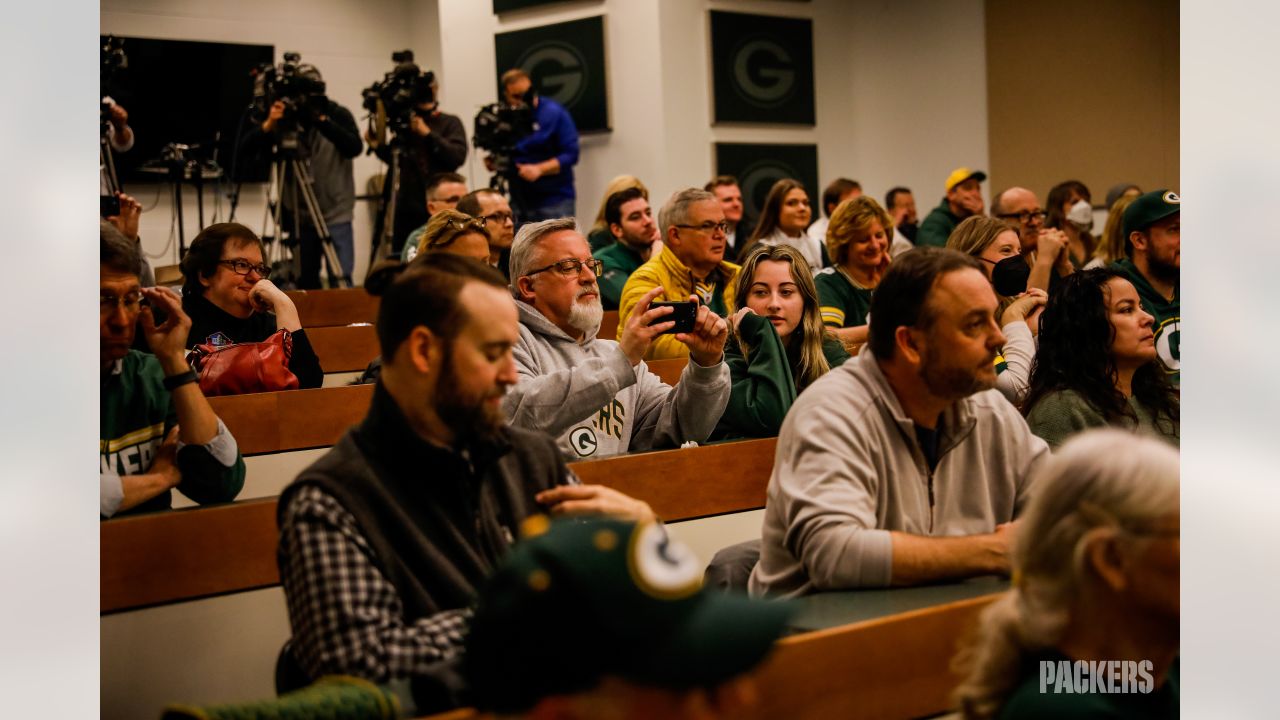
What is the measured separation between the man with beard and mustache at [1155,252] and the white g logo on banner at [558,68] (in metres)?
4.12

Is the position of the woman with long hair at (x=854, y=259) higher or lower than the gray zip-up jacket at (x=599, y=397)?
higher

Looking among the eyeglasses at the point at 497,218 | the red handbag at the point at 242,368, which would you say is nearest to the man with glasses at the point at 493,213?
the eyeglasses at the point at 497,218

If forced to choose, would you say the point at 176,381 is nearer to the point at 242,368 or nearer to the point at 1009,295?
the point at 242,368

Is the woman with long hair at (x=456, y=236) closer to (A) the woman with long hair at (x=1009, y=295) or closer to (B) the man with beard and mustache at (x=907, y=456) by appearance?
(A) the woman with long hair at (x=1009, y=295)

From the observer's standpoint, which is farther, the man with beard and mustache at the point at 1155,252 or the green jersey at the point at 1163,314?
the man with beard and mustache at the point at 1155,252

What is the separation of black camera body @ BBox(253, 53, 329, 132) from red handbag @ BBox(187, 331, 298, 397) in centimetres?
223

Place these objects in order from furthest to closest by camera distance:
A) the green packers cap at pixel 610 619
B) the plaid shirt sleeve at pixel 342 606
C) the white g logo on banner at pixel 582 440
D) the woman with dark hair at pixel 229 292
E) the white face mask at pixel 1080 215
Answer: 1. the white face mask at pixel 1080 215
2. the woman with dark hair at pixel 229 292
3. the white g logo on banner at pixel 582 440
4. the plaid shirt sleeve at pixel 342 606
5. the green packers cap at pixel 610 619

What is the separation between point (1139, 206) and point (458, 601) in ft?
8.55

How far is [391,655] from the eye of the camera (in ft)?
4.49

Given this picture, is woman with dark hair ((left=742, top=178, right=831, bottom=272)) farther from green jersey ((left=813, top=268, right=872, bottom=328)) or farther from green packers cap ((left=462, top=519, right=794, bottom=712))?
green packers cap ((left=462, top=519, right=794, bottom=712))

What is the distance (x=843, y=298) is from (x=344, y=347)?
1.53 metres

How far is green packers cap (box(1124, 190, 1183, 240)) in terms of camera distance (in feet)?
11.1

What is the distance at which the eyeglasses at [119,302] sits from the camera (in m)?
1.70
